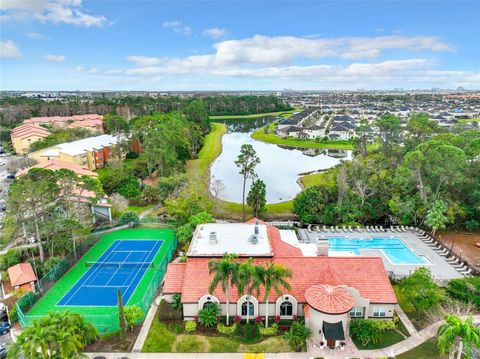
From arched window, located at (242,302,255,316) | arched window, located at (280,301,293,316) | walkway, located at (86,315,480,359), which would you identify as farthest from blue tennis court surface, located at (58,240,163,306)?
arched window, located at (280,301,293,316)

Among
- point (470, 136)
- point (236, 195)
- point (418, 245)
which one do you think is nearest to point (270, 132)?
point (236, 195)

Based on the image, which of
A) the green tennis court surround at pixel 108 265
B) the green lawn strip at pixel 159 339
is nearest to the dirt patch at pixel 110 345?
the green tennis court surround at pixel 108 265

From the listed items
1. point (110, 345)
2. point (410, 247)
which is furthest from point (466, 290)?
point (110, 345)

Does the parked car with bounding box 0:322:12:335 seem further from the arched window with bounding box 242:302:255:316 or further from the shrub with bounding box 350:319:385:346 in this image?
the shrub with bounding box 350:319:385:346

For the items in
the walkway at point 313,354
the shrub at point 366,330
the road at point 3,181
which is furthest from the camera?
the road at point 3,181

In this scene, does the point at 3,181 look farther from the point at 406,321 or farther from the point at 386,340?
the point at 406,321

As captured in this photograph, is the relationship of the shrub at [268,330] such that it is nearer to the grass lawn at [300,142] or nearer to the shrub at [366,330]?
the shrub at [366,330]
